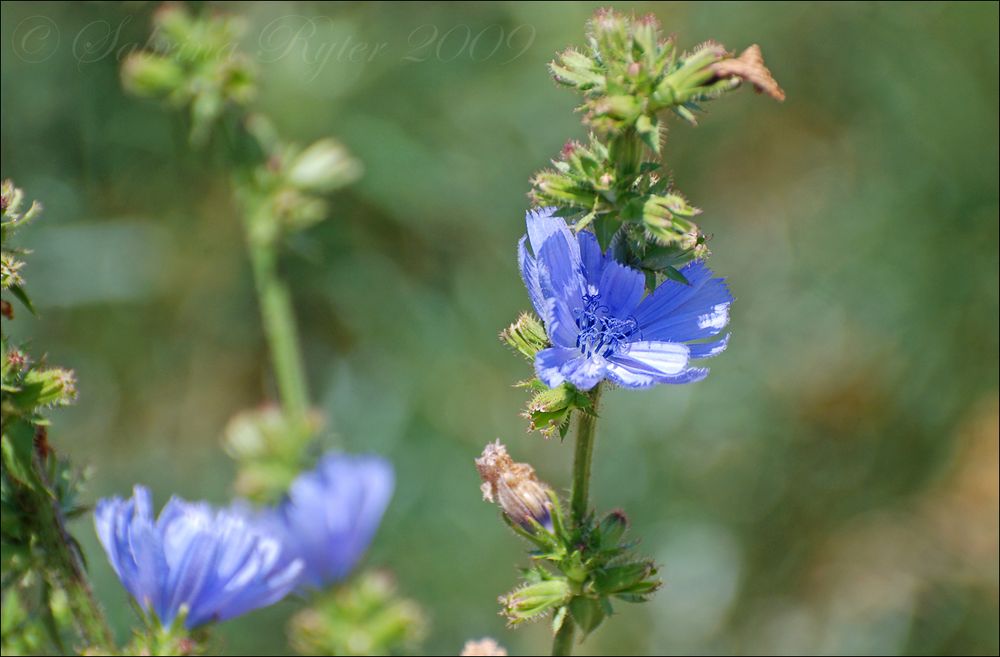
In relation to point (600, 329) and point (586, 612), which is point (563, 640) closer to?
point (586, 612)

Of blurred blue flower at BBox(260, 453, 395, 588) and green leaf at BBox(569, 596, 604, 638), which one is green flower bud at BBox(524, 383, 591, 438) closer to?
green leaf at BBox(569, 596, 604, 638)

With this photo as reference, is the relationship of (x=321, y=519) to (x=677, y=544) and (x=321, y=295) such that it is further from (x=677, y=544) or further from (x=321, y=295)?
(x=321, y=295)

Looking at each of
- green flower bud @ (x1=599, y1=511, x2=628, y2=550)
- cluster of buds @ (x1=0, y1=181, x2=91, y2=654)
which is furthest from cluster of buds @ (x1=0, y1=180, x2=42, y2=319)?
green flower bud @ (x1=599, y1=511, x2=628, y2=550)

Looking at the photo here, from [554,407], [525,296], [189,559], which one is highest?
[525,296]

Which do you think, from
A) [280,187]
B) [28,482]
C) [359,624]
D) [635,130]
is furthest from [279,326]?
[635,130]

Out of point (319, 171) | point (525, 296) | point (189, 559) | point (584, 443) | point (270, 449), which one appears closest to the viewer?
point (584, 443)

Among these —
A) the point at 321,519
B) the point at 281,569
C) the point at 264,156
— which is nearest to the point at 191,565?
the point at 281,569
